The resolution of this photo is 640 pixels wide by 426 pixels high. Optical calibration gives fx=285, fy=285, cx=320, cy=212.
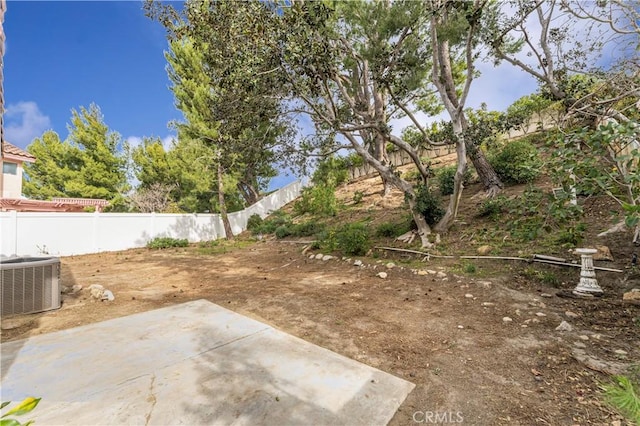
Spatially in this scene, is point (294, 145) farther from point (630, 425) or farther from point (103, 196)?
point (103, 196)

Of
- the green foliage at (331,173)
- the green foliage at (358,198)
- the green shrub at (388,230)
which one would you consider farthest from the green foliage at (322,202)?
the green shrub at (388,230)

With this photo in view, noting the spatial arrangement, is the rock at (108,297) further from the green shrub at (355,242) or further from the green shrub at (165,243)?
the green shrub at (165,243)

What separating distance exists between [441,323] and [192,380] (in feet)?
8.82

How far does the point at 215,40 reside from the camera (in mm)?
6617

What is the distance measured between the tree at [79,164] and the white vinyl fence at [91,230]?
7.27 m

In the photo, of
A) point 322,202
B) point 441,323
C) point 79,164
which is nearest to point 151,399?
point 441,323

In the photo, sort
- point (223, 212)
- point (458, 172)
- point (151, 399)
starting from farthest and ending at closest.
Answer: point (223, 212) → point (458, 172) → point (151, 399)

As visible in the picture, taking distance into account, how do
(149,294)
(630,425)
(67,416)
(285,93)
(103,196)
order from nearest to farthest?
(630,425) → (67,416) → (149,294) → (285,93) → (103,196)

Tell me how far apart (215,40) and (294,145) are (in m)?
3.14

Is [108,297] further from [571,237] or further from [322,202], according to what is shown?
[322,202]

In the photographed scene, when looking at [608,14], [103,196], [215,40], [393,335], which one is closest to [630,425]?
[393,335]

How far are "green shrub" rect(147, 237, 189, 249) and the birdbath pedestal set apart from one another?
12.4 meters

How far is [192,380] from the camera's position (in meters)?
2.20

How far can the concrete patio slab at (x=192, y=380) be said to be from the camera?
184 cm
